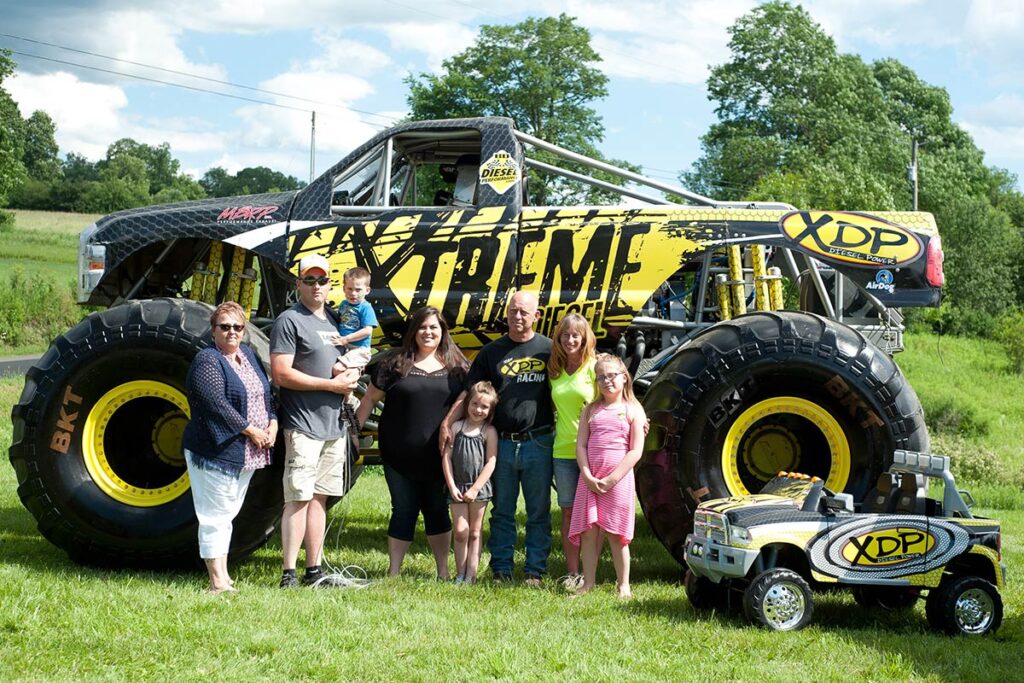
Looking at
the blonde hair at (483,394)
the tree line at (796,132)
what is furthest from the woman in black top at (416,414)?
the tree line at (796,132)

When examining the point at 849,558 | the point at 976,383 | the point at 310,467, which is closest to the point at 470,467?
the point at 310,467

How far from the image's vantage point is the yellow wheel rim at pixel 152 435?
7.36m

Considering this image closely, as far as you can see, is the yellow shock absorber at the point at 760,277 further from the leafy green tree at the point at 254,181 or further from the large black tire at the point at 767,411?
the leafy green tree at the point at 254,181

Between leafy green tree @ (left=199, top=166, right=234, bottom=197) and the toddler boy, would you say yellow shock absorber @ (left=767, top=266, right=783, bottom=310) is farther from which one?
leafy green tree @ (left=199, top=166, right=234, bottom=197)

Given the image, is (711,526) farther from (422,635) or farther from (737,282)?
(737,282)

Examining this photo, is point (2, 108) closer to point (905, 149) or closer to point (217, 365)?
point (905, 149)

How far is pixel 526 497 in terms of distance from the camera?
718 centimetres

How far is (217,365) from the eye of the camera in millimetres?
6660

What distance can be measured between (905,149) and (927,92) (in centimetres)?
949

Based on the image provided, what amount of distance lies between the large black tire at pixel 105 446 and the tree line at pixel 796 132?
1073 inches

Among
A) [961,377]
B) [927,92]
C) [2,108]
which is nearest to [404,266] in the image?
[961,377]

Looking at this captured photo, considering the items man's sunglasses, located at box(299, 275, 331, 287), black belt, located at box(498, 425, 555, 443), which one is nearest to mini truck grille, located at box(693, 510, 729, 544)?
black belt, located at box(498, 425, 555, 443)

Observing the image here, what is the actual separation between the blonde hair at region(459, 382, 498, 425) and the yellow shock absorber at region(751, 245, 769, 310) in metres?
2.11

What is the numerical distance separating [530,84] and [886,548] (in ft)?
112
